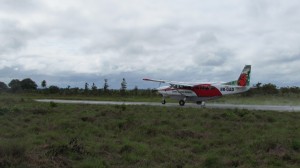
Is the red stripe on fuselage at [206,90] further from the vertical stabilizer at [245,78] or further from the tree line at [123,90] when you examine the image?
the tree line at [123,90]

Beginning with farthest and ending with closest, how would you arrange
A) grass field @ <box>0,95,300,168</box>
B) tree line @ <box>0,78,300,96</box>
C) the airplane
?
tree line @ <box>0,78,300,96</box> → the airplane → grass field @ <box>0,95,300,168</box>

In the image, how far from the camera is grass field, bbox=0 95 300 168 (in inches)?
377

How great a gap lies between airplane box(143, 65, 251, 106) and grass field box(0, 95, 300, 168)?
1740cm

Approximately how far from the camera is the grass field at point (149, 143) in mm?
9586

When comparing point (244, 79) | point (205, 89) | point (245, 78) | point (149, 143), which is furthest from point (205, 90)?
point (149, 143)

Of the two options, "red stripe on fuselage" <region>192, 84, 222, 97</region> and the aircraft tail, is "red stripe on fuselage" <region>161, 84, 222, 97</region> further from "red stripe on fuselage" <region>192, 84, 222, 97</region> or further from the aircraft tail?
the aircraft tail

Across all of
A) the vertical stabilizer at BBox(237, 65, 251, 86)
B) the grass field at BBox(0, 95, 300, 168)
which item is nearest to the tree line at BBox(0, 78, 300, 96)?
the vertical stabilizer at BBox(237, 65, 251, 86)

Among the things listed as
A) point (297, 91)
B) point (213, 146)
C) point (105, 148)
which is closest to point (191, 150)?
point (213, 146)

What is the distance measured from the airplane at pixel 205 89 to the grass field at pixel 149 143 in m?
17.4

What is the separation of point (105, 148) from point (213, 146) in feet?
12.6

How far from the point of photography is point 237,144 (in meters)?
12.8

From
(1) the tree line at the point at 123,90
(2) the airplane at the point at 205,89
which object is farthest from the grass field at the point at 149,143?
(1) the tree line at the point at 123,90

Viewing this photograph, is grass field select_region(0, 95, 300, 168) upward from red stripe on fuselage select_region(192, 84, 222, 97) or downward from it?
downward

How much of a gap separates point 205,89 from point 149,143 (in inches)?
1001
